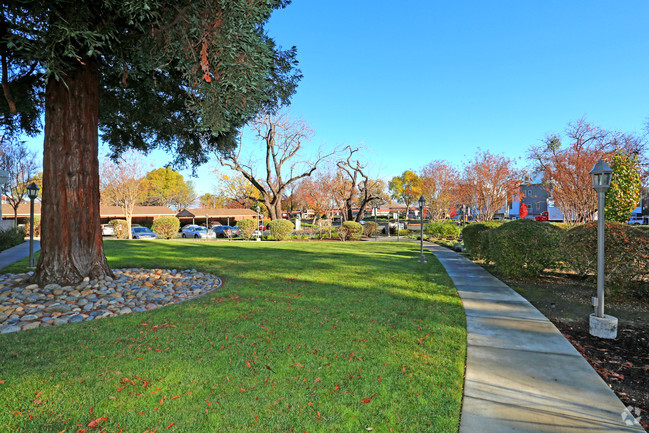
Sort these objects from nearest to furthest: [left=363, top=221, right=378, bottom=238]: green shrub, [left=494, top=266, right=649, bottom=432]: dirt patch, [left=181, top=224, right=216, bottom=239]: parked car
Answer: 1. [left=494, top=266, right=649, bottom=432]: dirt patch
2. [left=363, top=221, right=378, bottom=238]: green shrub
3. [left=181, top=224, right=216, bottom=239]: parked car

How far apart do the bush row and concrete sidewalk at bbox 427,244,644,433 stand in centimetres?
236

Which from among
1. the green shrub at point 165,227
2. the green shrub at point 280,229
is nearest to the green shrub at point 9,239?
the green shrub at point 165,227

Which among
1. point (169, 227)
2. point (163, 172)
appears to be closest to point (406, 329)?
point (169, 227)

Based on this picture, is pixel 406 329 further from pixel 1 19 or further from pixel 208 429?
pixel 1 19

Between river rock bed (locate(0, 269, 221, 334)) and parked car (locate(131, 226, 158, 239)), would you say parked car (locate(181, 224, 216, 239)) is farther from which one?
river rock bed (locate(0, 269, 221, 334))

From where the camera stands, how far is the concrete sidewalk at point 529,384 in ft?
8.43

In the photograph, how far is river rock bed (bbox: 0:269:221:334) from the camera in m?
5.08

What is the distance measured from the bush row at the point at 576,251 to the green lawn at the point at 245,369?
308 centimetres

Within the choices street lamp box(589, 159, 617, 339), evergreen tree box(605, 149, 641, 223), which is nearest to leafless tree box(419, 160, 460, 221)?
evergreen tree box(605, 149, 641, 223)

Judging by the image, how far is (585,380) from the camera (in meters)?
3.24

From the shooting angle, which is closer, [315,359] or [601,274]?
[315,359]

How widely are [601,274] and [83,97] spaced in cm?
1019

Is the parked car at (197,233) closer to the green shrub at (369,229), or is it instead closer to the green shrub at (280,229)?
the green shrub at (280,229)
